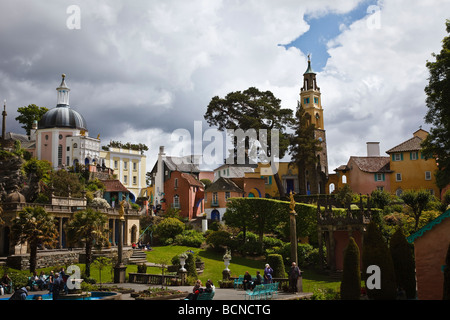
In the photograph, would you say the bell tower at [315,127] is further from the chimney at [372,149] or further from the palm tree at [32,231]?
the palm tree at [32,231]

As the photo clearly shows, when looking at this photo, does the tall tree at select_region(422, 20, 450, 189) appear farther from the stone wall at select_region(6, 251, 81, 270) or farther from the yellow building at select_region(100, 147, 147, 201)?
the yellow building at select_region(100, 147, 147, 201)

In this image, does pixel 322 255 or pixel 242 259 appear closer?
pixel 322 255

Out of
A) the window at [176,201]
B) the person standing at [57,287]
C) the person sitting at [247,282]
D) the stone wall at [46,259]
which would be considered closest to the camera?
the person standing at [57,287]

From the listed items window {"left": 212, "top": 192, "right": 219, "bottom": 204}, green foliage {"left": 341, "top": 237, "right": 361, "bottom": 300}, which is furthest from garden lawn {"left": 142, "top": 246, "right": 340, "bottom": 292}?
window {"left": 212, "top": 192, "right": 219, "bottom": 204}

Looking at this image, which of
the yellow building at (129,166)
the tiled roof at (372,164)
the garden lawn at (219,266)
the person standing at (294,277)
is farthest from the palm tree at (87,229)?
the yellow building at (129,166)

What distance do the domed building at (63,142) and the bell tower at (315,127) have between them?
34.4 metres

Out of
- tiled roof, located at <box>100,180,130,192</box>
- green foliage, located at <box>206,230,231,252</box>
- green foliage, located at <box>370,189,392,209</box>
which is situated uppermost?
tiled roof, located at <box>100,180,130,192</box>

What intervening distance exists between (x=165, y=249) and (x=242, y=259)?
837 cm

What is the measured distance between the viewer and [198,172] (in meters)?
84.1

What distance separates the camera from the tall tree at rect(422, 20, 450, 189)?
3455 cm

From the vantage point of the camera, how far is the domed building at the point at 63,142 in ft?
232
